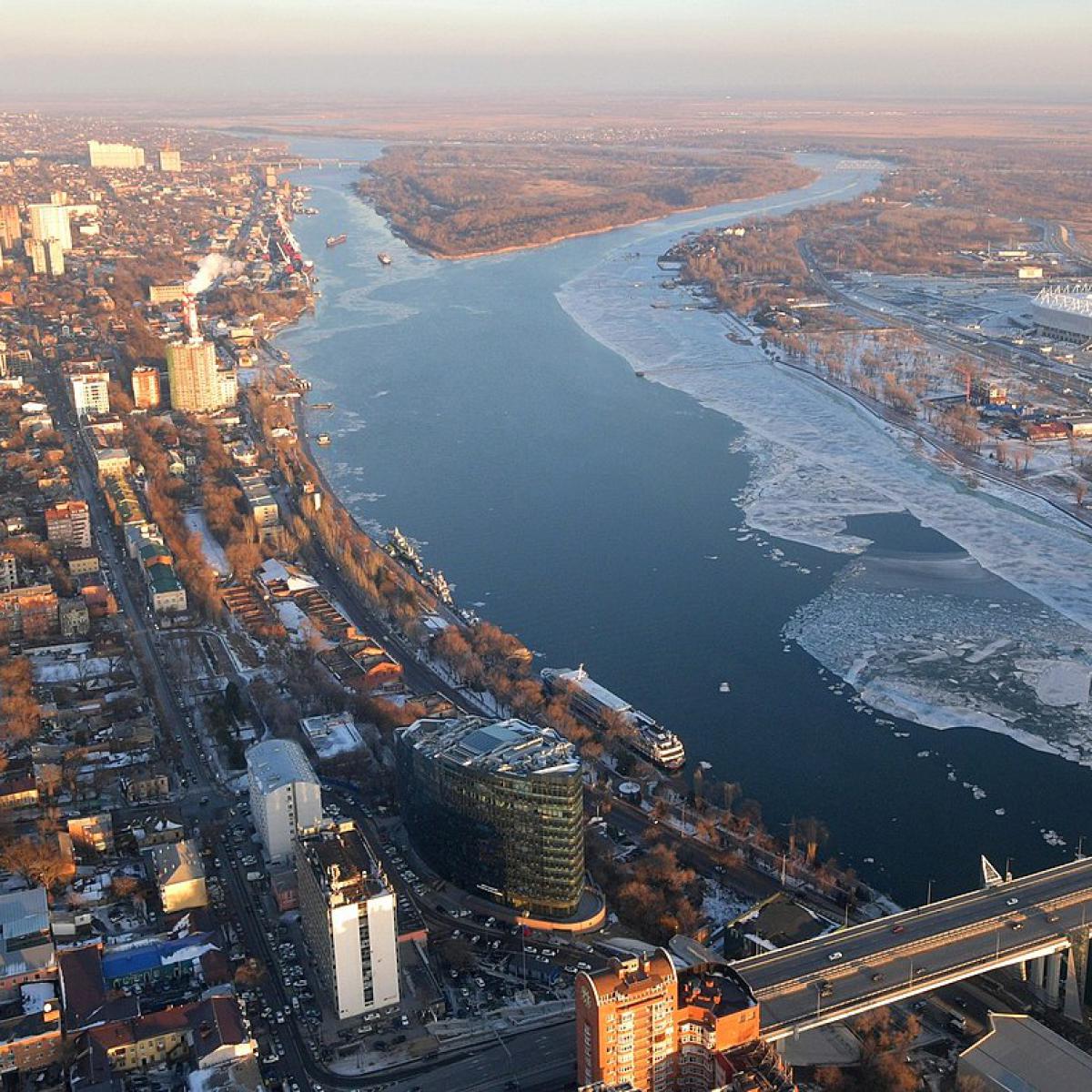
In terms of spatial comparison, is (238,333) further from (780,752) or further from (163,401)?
(780,752)

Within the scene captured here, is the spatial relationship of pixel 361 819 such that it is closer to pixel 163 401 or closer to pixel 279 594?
pixel 279 594

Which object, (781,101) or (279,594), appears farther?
(781,101)

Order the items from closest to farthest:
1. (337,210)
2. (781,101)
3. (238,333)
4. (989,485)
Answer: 1. (989,485)
2. (238,333)
3. (337,210)
4. (781,101)

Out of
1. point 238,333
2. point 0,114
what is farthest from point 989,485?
point 0,114

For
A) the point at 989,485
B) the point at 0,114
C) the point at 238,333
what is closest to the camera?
the point at 989,485

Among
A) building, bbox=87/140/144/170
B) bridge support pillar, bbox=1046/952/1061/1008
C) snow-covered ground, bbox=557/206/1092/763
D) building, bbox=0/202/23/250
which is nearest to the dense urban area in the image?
bridge support pillar, bbox=1046/952/1061/1008

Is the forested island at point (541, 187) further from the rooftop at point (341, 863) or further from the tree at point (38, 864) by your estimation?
the rooftop at point (341, 863)
